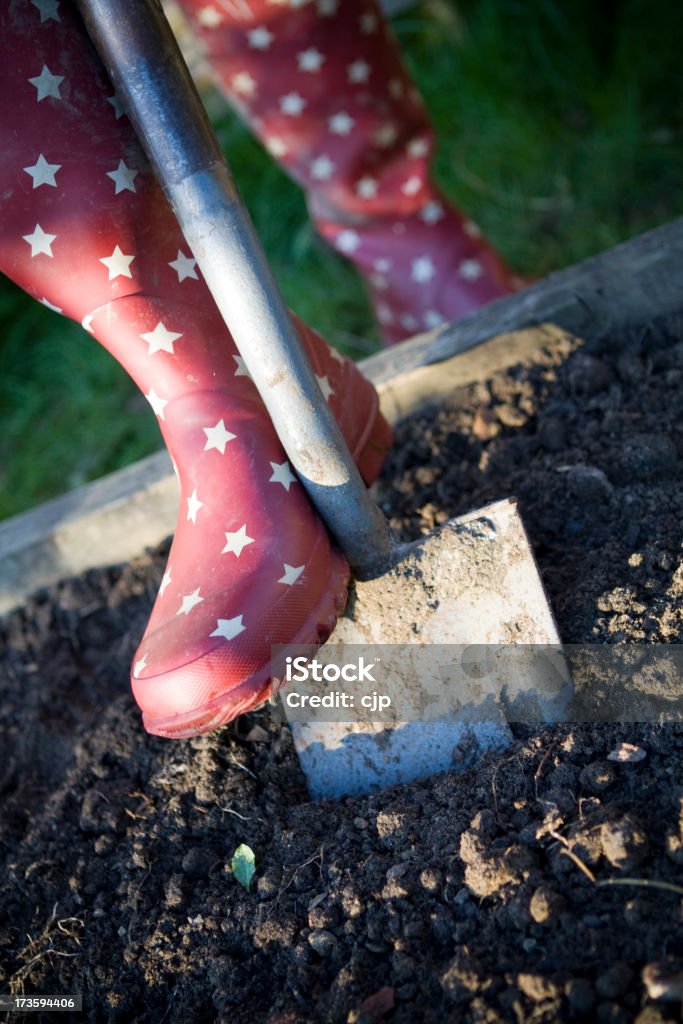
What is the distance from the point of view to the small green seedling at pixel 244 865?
3.90 feet

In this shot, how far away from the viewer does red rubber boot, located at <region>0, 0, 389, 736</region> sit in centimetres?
118

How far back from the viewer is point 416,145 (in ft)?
6.73

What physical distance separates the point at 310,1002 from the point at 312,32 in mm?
1743

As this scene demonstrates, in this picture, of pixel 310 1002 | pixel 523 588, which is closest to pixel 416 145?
pixel 523 588

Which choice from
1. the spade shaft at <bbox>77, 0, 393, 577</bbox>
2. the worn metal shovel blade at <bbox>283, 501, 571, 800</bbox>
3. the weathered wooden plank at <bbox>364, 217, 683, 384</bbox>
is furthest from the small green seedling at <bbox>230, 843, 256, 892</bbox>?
the weathered wooden plank at <bbox>364, 217, 683, 384</bbox>

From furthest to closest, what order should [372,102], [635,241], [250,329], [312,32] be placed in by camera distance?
[372,102] → [312,32] → [635,241] → [250,329]

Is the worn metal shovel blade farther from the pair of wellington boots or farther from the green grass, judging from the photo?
the green grass

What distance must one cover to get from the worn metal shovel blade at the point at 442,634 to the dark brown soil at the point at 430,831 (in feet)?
0.17

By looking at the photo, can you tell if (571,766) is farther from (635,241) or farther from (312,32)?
(312,32)
